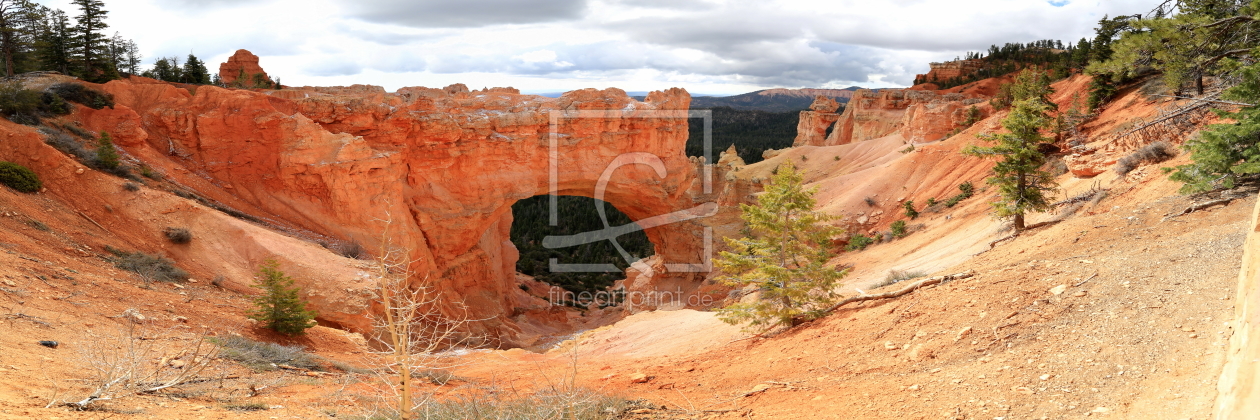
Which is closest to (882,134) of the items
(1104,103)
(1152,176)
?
(1104,103)

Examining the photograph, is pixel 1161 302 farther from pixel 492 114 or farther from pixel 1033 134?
pixel 492 114

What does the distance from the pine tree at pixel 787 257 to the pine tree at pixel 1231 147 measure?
6704mm

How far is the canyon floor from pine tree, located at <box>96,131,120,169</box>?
277 cm

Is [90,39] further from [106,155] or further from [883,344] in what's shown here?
[883,344]

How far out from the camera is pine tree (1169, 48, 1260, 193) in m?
11.1

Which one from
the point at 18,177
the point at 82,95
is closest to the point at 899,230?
the point at 18,177

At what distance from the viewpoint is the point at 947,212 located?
26125mm

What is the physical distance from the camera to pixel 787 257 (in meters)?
13.3

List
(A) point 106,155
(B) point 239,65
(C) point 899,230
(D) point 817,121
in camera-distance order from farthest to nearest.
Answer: (D) point 817,121
(B) point 239,65
(C) point 899,230
(A) point 106,155

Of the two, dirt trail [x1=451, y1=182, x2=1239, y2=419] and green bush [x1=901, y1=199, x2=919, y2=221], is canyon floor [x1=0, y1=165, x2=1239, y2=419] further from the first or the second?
green bush [x1=901, y1=199, x2=919, y2=221]

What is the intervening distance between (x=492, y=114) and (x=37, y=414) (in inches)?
822

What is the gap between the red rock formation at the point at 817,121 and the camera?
64375 millimetres

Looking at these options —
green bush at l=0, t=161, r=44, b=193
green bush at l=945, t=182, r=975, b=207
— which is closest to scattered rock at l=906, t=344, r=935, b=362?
green bush at l=0, t=161, r=44, b=193

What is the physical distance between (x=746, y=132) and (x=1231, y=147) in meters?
87.5
